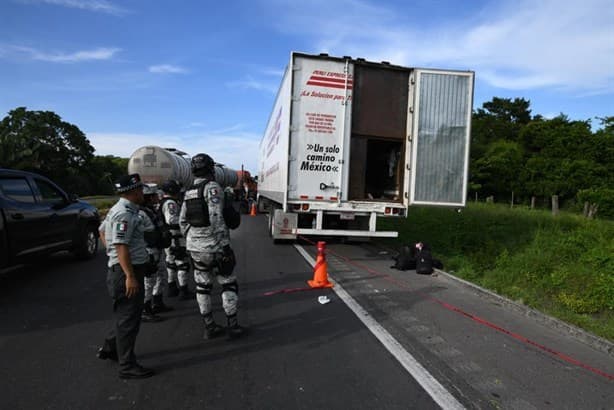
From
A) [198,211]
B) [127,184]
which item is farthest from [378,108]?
[127,184]

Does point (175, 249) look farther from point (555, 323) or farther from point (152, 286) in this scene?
point (555, 323)

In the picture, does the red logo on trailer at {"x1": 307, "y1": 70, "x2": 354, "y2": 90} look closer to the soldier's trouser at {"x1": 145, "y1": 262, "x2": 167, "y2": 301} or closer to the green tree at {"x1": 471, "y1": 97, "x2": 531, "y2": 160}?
the soldier's trouser at {"x1": 145, "y1": 262, "x2": 167, "y2": 301}

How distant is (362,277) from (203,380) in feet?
14.0

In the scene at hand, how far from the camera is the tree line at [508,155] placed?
32.9 meters

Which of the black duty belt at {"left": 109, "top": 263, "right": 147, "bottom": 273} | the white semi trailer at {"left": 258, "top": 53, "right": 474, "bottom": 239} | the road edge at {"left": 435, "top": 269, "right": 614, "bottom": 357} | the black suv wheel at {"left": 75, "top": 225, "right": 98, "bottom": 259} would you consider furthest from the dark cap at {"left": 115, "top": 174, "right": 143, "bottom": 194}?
the black suv wheel at {"left": 75, "top": 225, "right": 98, "bottom": 259}

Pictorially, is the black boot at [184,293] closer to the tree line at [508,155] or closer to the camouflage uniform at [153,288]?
the camouflage uniform at [153,288]

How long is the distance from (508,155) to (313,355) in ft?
127

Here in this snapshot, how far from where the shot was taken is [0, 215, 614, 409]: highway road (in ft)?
10.3

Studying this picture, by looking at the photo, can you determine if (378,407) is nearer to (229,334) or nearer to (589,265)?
(229,334)

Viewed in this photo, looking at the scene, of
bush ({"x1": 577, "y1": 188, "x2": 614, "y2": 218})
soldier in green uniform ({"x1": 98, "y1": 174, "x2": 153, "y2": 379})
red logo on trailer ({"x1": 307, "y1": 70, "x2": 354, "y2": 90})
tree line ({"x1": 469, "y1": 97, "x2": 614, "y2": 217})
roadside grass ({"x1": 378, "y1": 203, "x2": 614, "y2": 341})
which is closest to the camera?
soldier in green uniform ({"x1": 98, "y1": 174, "x2": 153, "y2": 379})

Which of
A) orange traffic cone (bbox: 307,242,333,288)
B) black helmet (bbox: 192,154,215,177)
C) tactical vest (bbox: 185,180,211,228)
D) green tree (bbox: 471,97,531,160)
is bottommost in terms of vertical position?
orange traffic cone (bbox: 307,242,333,288)

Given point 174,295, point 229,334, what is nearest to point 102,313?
point 174,295

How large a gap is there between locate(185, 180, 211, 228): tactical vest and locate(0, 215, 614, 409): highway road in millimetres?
1185

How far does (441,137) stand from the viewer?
826 cm
